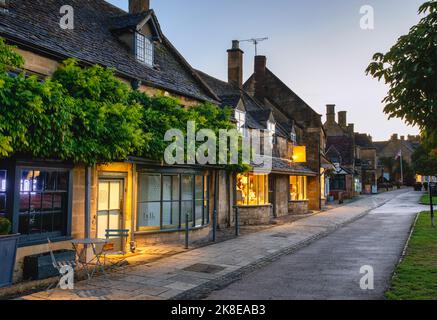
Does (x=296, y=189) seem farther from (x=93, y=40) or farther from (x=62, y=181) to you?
(x=62, y=181)

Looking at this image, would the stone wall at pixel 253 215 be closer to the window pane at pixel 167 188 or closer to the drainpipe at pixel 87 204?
the window pane at pixel 167 188

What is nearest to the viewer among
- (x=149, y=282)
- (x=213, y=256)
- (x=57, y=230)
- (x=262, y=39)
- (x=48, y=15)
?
(x=149, y=282)

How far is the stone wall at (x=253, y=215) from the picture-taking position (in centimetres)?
Result: 1981

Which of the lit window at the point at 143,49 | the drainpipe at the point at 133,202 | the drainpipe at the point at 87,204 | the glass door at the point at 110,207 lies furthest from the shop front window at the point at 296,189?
the drainpipe at the point at 87,204

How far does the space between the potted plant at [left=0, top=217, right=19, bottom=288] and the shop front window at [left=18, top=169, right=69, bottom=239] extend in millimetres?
982

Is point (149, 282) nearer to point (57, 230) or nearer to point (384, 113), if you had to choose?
point (57, 230)

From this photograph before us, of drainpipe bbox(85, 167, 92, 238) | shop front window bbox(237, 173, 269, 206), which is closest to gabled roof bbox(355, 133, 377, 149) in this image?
shop front window bbox(237, 173, 269, 206)

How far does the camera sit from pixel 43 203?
9297 millimetres

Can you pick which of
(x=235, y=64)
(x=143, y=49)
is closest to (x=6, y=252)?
(x=143, y=49)

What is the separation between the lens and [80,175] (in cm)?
1034

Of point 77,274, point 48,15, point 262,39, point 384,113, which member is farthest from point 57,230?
point 262,39
